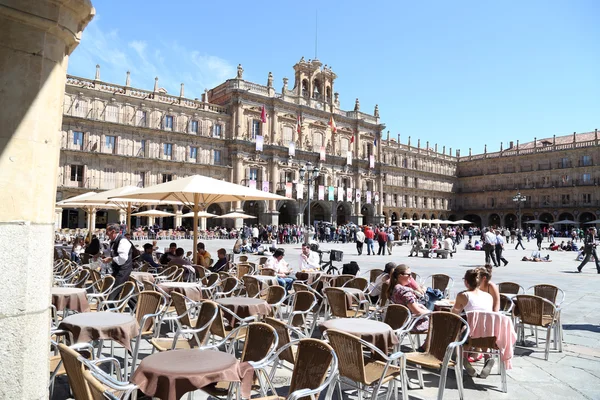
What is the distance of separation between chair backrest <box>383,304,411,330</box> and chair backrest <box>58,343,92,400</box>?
9.64 feet

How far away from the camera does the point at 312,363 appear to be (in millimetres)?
2789

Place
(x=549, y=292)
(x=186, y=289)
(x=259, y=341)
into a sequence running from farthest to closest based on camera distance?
1. (x=186, y=289)
2. (x=549, y=292)
3. (x=259, y=341)

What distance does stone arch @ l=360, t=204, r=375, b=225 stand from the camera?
1838 inches

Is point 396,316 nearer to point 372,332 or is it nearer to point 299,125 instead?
point 372,332

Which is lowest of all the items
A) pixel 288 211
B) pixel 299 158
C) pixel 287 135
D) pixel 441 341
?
pixel 441 341

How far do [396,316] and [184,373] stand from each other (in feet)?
7.94

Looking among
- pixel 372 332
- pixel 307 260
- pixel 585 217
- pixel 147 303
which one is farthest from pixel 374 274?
pixel 585 217

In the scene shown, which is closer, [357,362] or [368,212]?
[357,362]

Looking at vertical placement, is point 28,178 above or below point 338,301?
above

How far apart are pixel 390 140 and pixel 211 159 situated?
25.3 metres

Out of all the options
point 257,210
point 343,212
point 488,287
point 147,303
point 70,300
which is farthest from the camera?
point 343,212

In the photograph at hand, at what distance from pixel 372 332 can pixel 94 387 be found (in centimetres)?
233

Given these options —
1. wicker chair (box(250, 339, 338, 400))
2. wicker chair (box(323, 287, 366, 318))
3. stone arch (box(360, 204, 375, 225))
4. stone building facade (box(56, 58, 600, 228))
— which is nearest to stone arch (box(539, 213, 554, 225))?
stone building facade (box(56, 58, 600, 228))

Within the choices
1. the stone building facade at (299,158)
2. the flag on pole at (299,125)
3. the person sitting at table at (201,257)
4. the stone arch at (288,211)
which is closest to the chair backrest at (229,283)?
the person sitting at table at (201,257)
